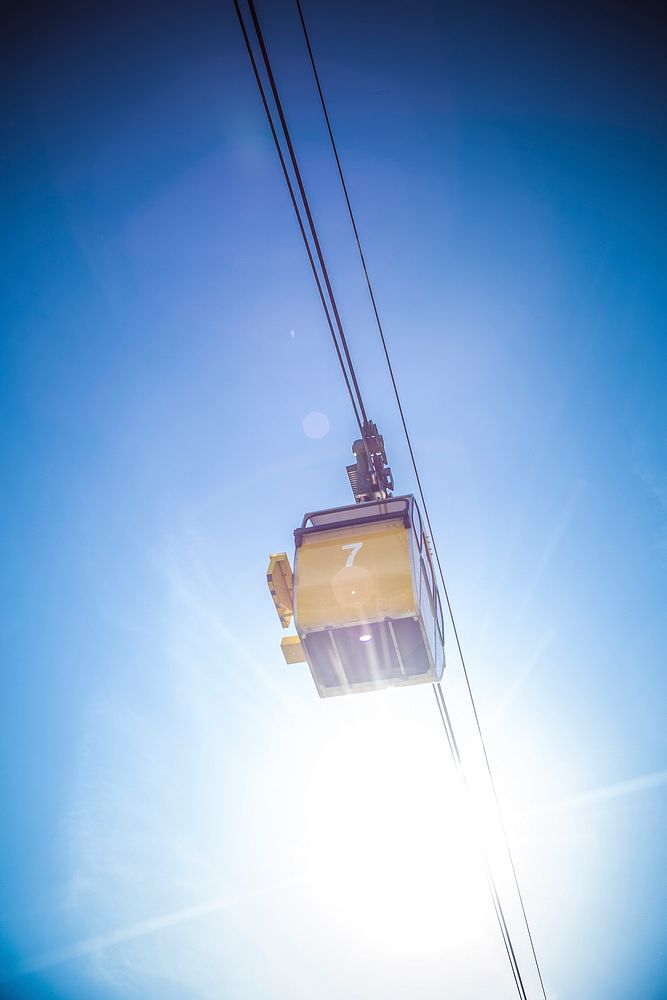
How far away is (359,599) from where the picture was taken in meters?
3.05

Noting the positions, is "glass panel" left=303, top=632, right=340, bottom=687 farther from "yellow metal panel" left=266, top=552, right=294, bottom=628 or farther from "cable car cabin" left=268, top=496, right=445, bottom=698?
"yellow metal panel" left=266, top=552, right=294, bottom=628

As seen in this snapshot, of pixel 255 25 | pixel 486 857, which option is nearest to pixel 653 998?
pixel 486 857

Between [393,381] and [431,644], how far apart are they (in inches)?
127

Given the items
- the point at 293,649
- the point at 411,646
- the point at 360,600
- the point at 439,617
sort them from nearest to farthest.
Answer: the point at 360,600 < the point at 411,646 < the point at 293,649 < the point at 439,617

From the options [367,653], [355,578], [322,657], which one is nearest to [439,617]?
[367,653]

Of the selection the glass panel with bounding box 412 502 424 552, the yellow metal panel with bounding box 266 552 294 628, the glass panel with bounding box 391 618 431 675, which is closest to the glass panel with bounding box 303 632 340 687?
the yellow metal panel with bounding box 266 552 294 628

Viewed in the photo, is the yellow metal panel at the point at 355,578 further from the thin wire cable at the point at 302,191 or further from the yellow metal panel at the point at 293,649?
the thin wire cable at the point at 302,191

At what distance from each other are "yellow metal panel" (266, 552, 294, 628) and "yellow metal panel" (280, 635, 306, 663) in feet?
0.80

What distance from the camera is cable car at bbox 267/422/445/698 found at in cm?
305

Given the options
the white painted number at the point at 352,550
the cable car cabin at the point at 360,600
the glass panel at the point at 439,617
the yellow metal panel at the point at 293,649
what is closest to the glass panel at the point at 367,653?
the cable car cabin at the point at 360,600

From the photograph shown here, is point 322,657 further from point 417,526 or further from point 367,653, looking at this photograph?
point 417,526

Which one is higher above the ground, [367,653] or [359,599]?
[359,599]

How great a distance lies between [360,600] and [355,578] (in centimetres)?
17

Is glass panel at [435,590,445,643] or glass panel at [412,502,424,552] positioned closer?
glass panel at [412,502,424,552]
